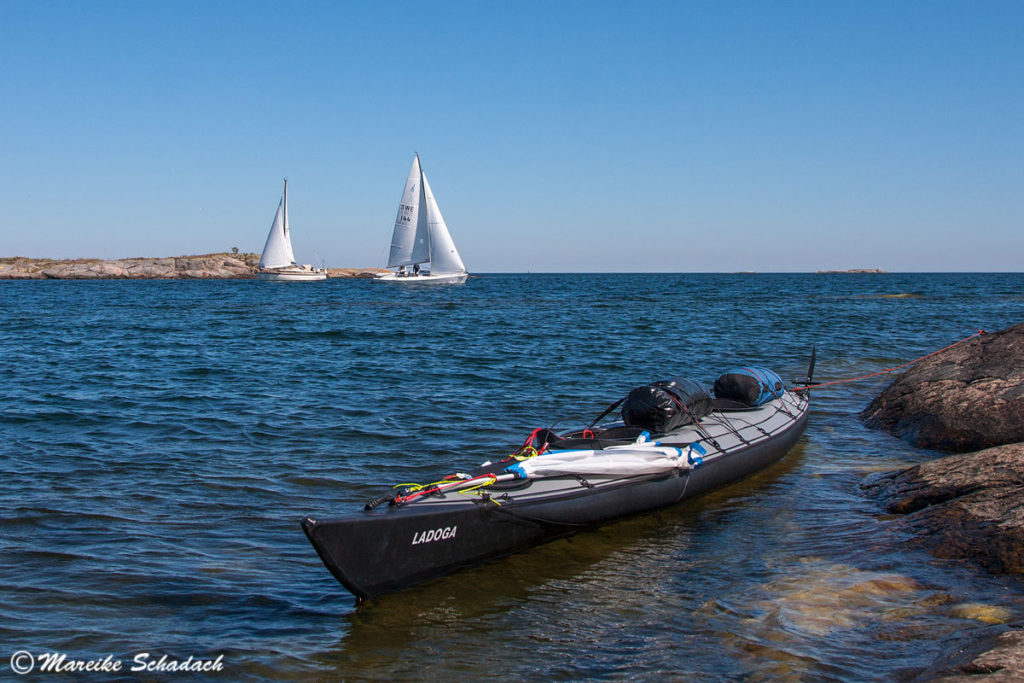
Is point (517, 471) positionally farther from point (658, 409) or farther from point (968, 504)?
point (968, 504)

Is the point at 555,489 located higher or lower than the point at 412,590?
higher

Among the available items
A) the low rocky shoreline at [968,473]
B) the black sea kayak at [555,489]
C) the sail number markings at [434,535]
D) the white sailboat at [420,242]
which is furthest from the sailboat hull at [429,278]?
the sail number markings at [434,535]

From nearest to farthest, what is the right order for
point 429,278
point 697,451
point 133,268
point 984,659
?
1. point 984,659
2. point 697,451
3. point 429,278
4. point 133,268

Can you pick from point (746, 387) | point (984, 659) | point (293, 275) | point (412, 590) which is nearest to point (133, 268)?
point (293, 275)

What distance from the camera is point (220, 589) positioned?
713 centimetres

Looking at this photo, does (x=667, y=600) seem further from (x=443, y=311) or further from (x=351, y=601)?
(x=443, y=311)

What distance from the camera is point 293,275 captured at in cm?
10138

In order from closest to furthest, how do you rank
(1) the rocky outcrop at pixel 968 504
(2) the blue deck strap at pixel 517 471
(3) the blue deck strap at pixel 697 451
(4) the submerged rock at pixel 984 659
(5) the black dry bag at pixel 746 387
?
(4) the submerged rock at pixel 984 659, (1) the rocky outcrop at pixel 968 504, (2) the blue deck strap at pixel 517 471, (3) the blue deck strap at pixel 697 451, (5) the black dry bag at pixel 746 387

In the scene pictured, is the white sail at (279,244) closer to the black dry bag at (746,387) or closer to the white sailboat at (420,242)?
the white sailboat at (420,242)

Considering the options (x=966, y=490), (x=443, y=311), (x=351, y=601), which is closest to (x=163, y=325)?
(x=443, y=311)

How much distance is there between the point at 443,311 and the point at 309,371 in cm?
2828

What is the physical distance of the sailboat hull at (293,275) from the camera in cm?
10062

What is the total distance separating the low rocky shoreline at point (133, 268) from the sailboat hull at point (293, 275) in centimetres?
2106

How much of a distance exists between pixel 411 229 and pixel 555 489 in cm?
7134
